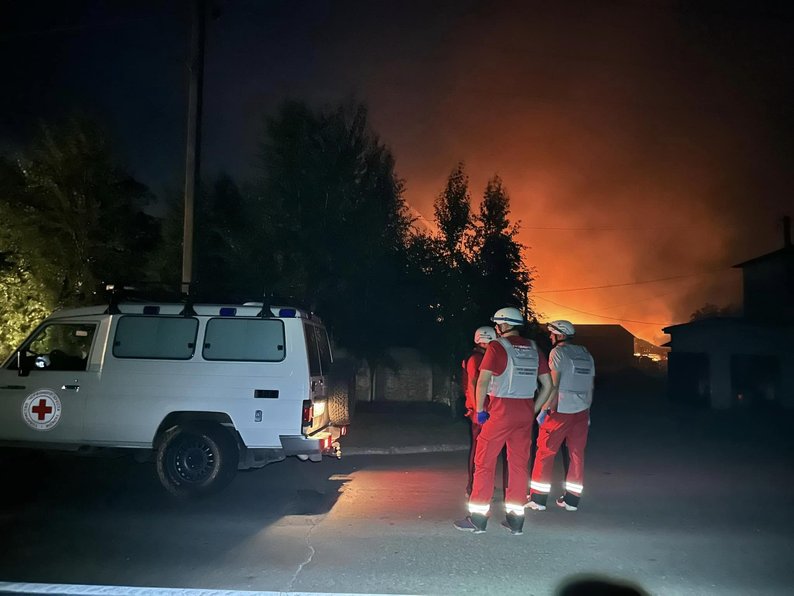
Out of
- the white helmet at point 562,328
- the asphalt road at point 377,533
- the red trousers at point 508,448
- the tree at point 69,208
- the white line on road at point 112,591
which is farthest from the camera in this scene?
the tree at point 69,208

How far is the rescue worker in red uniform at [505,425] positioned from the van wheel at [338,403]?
2.90 m

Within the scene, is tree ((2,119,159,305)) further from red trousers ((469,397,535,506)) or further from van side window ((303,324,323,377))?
red trousers ((469,397,535,506))

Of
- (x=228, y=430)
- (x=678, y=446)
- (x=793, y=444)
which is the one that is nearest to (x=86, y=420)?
(x=228, y=430)

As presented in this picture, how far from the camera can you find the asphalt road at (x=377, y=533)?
4852 millimetres

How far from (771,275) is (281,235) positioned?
29871 mm

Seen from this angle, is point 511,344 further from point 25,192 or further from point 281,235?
point 25,192

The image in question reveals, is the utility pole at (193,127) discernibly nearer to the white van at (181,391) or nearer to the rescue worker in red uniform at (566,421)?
the white van at (181,391)

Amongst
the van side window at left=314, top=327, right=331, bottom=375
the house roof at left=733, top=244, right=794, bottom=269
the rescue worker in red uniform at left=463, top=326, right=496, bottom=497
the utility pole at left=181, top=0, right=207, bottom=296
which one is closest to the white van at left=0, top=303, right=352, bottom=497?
the van side window at left=314, top=327, right=331, bottom=375

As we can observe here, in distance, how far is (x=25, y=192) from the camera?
43.1 ft

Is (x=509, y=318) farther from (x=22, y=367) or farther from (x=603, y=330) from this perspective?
(x=603, y=330)

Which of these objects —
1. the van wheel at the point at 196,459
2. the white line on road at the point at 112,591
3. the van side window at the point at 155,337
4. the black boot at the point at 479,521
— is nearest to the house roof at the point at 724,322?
the black boot at the point at 479,521

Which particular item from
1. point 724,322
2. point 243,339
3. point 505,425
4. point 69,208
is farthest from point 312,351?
point 724,322

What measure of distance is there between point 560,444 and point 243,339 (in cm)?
383

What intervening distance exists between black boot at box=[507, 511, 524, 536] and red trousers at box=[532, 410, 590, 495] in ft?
3.04
